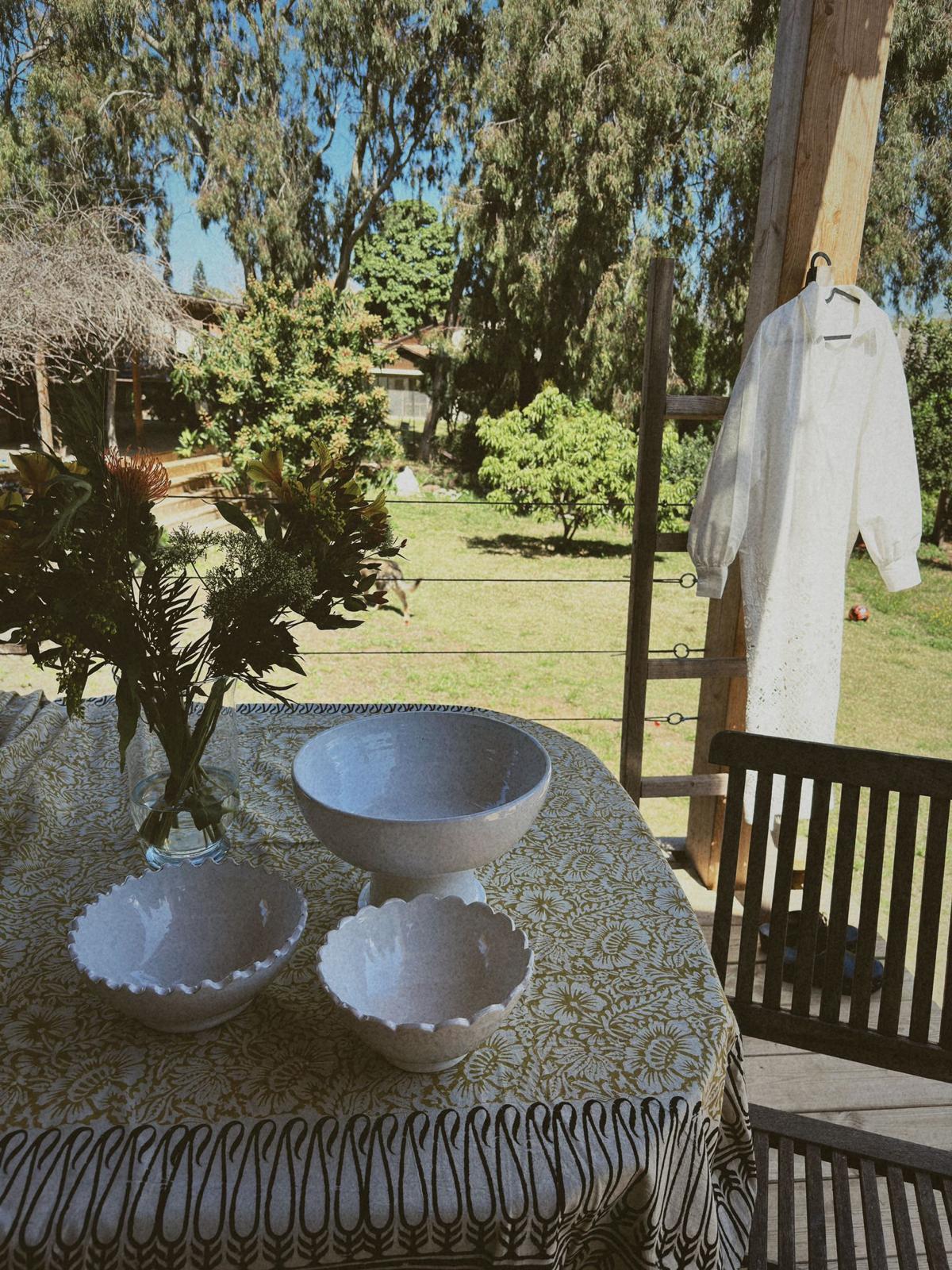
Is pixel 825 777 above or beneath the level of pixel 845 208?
beneath

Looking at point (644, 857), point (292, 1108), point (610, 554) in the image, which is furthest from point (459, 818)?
point (610, 554)

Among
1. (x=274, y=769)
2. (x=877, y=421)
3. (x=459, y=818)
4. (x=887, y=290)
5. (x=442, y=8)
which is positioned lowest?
(x=274, y=769)

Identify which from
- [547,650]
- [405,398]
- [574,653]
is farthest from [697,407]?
[405,398]

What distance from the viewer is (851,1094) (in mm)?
1468

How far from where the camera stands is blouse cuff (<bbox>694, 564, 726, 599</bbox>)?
6.23 feet

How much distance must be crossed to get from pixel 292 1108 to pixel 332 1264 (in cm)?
10

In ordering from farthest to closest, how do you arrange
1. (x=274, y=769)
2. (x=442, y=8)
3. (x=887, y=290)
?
(x=442, y=8), (x=887, y=290), (x=274, y=769)

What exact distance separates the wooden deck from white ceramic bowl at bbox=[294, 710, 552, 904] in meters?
0.81

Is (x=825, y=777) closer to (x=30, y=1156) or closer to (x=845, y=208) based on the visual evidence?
(x=30, y=1156)

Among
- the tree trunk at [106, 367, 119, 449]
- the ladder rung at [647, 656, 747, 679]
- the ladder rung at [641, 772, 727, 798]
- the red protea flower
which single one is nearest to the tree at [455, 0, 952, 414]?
the tree trunk at [106, 367, 119, 449]

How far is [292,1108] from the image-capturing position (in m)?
0.64

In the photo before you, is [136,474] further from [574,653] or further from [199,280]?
[199,280]

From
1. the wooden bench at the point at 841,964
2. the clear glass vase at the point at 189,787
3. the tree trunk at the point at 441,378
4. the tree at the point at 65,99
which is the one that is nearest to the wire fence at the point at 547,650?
the clear glass vase at the point at 189,787

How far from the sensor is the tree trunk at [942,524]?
22.1 feet
